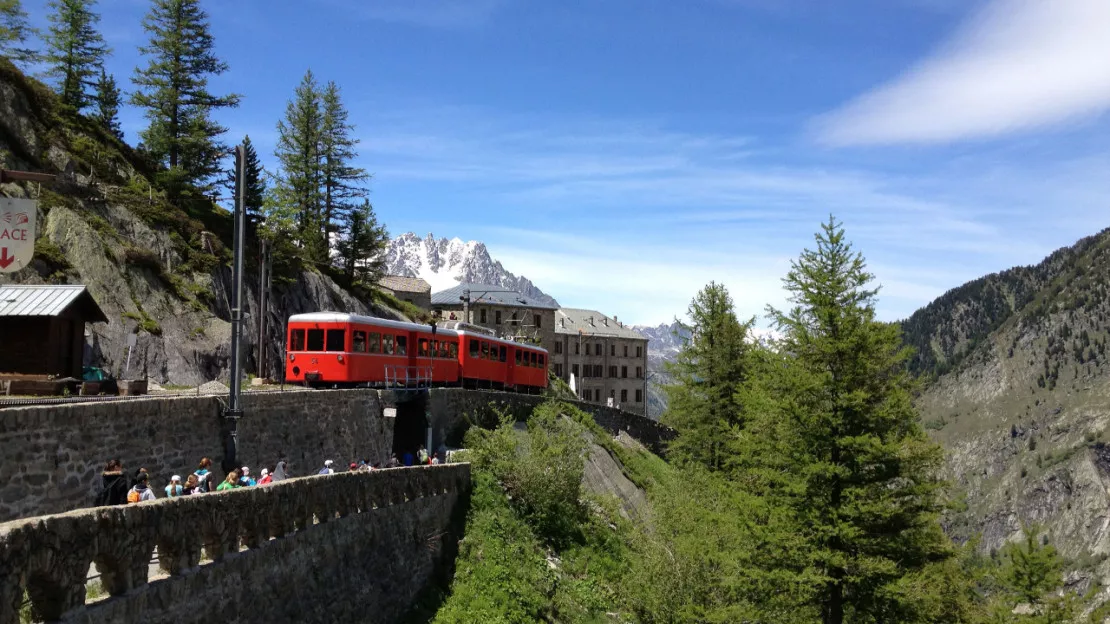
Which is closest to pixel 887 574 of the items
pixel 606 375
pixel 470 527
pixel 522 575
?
pixel 522 575

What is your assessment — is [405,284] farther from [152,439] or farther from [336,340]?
[152,439]

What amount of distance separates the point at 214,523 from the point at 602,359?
109m

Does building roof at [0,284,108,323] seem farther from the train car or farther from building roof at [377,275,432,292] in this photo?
building roof at [377,275,432,292]

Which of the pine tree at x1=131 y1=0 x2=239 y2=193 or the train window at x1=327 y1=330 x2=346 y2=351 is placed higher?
the pine tree at x1=131 y1=0 x2=239 y2=193

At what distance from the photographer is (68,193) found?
39562 millimetres

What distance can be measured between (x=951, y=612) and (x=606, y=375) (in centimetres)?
9757

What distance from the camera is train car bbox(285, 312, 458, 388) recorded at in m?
29.8

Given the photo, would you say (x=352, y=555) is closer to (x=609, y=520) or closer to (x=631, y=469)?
(x=609, y=520)

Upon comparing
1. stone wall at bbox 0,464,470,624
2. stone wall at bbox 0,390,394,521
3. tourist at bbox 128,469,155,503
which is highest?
stone wall at bbox 0,390,394,521

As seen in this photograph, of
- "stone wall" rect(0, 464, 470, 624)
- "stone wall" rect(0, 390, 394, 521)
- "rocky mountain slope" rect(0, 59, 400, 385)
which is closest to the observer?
"stone wall" rect(0, 464, 470, 624)

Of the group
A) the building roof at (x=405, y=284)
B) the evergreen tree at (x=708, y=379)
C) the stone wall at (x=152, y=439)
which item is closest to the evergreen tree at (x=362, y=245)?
the building roof at (x=405, y=284)

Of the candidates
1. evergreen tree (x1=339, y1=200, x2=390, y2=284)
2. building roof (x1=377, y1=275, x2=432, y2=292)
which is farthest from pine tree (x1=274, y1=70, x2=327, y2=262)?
building roof (x1=377, y1=275, x2=432, y2=292)

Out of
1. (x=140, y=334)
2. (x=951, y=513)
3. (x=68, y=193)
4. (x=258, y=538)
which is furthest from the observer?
(x=68, y=193)

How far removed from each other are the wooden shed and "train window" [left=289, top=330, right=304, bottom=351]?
844 cm
